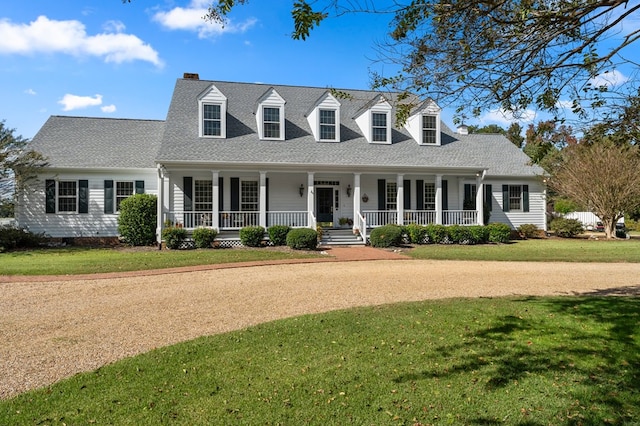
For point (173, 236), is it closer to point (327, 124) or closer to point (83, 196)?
point (83, 196)

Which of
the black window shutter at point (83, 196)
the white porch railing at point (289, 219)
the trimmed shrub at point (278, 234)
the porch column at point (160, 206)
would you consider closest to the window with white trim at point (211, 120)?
the porch column at point (160, 206)

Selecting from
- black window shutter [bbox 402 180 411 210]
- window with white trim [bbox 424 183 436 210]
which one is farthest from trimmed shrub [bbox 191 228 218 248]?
window with white trim [bbox 424 183 436 210]

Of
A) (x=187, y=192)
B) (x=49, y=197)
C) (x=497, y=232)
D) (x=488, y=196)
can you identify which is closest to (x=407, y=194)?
(x=497, y=232)

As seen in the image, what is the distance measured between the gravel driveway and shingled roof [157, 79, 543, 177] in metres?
7.42

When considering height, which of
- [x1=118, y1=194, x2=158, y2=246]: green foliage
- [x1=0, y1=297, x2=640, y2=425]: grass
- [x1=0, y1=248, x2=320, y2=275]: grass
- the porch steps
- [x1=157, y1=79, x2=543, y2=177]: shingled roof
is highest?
[x1=157, y1=79, x2=543, y2=177]: shingled roof

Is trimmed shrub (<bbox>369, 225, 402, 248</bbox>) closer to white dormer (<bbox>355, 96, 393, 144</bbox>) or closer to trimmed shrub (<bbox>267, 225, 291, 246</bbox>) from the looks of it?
trimmed shrub (<bbox>267, 225, 291, 246</bbox>)

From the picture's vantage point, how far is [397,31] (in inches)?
230

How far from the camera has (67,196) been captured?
19234mm

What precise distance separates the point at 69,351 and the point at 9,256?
1267 centimetres

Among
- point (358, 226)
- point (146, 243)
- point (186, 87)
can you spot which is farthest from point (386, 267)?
point (186, 87)

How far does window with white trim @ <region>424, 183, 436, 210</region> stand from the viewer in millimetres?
22500

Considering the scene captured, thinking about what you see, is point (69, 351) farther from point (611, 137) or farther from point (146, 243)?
point (146, 243)

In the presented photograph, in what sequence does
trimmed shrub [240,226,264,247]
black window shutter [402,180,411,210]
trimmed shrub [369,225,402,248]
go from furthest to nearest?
black window shutter [402,180,411,210]
trimmed shrub [369,225,402,248]
trimmed shrub [240,226,264,247]

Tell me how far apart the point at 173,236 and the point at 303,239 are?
5.42 meters
